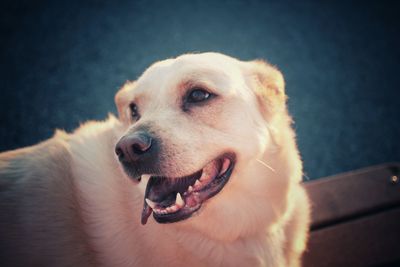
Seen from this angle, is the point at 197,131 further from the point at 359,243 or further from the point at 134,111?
the point at 359,243

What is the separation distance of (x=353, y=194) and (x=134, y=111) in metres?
1.92

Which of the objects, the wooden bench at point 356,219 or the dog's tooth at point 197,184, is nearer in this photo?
the dog's tooth at point 197,184

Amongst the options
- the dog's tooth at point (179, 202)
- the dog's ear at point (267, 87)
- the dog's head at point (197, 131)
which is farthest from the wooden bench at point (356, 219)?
the dog's tooth at point (179, 202)

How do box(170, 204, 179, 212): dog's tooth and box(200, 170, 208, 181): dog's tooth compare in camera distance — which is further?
box(200, 170, 208, 181): dog's tooth

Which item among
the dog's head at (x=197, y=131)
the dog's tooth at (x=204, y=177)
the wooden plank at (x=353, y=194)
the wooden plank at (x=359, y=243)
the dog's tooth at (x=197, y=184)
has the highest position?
the dog's head at (x=197, y=131)

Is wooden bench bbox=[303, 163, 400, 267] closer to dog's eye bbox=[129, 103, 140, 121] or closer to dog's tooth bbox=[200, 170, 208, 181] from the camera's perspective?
dog's tooth bbox=[200, 170, 208, 181]

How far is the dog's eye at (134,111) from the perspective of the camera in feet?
5.95

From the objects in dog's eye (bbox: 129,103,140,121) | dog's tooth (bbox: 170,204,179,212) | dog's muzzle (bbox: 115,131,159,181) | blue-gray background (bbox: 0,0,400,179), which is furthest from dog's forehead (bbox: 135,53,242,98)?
blue-gray background (bbox: 0,0,400,179)

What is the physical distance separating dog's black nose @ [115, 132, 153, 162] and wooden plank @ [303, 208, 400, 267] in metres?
1.53

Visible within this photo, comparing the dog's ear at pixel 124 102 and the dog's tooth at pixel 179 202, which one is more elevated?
the dog's ear at pixel 124 102

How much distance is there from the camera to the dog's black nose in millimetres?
1303

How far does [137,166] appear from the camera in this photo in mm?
1349

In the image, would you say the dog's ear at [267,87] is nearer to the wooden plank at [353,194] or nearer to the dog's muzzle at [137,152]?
the dog's muzzle at [137,152]

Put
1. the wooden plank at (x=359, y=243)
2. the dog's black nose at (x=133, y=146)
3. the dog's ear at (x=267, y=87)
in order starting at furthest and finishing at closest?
the wooden plank at (x=359, y=243) < the dog's ear at (x=267, y=87) < the dog's black nose at (x=133, y=146)
